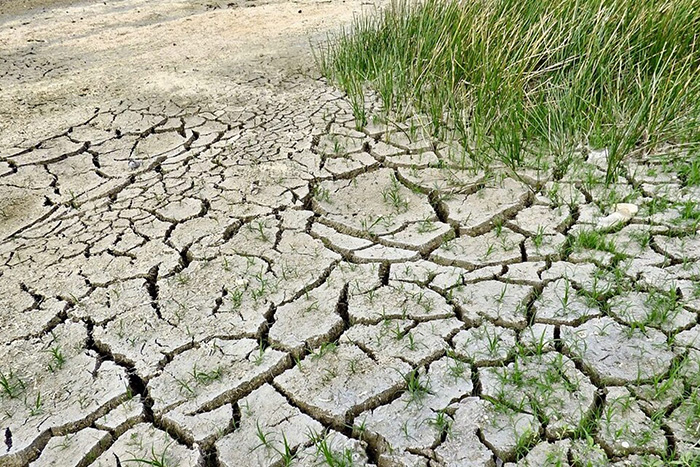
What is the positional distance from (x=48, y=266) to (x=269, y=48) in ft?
9.54

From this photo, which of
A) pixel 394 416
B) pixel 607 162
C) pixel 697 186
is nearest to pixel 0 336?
pixel 394 416

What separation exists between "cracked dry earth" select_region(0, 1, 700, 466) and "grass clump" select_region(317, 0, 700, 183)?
0.44 ft

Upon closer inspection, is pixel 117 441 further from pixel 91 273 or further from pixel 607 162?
pixel 607 162

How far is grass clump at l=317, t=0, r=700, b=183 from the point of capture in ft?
10.7

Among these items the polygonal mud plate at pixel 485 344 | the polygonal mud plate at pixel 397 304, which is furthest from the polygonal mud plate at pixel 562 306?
the polygonal mud plate at pixel 397 304

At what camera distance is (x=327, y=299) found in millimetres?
2523

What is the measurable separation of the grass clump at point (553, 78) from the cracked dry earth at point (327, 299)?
134mm

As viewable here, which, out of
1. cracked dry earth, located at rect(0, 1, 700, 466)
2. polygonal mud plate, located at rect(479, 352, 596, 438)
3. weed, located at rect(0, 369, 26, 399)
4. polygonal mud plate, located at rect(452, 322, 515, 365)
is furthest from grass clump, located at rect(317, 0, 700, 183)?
weed, located at rect(0, 369, 26, 399)

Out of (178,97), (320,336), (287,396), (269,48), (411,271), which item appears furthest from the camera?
(269,48)

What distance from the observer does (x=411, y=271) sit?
2.65 meters

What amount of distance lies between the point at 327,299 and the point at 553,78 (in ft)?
6.08

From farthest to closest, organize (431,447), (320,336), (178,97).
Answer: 1. (178,97)
2. (320,336)
3. (431,447)

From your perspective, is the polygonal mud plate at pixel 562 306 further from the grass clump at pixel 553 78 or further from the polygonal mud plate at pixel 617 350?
the grass clump at pixel 553 78

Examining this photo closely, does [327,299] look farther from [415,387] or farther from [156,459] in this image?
[156,459]
